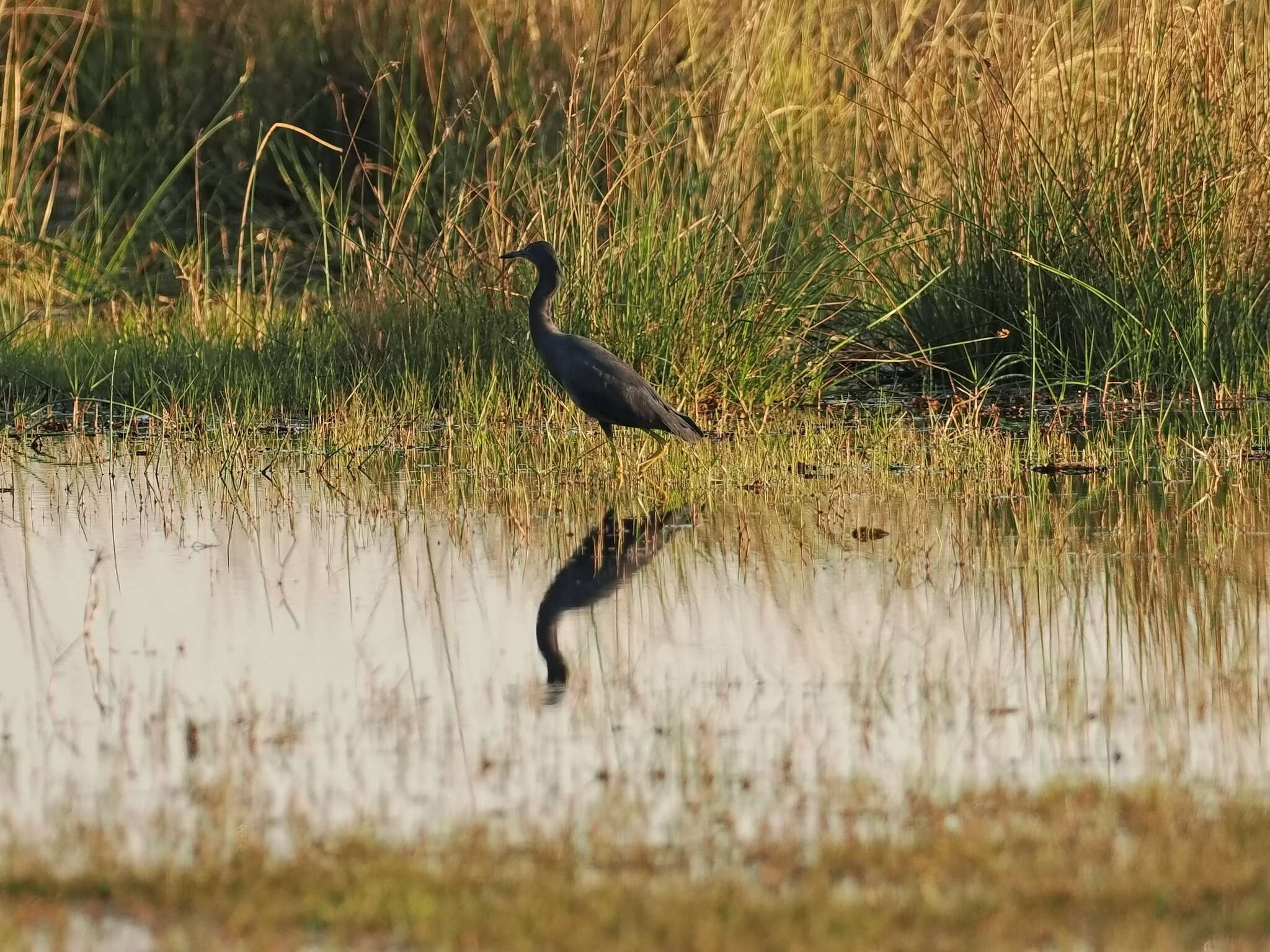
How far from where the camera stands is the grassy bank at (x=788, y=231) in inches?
387

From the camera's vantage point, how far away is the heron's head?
8.85 metres

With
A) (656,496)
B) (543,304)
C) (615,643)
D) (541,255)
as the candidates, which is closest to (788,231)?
(541,255)

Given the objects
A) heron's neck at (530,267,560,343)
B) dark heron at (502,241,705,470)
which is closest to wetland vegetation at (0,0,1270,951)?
dark heron at (502,241,705,470)

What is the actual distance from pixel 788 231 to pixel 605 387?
3235mm

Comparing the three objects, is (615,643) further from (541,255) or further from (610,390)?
(541,255)

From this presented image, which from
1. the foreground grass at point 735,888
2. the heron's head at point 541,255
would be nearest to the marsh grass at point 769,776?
the foreground grass at point 735,888

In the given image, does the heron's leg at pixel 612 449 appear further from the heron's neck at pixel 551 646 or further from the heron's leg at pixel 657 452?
the heron's neck at pixel 551 646

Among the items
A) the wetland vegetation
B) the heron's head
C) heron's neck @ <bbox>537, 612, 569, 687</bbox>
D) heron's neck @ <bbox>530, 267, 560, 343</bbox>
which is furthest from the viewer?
the heron's head

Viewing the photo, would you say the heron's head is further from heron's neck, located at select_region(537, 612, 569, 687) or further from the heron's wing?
heron's neck, located at select_region(537, 612, 569, 687)

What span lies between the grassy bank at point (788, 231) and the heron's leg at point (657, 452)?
74cm

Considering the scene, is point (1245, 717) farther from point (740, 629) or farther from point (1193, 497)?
point (1193, 497)

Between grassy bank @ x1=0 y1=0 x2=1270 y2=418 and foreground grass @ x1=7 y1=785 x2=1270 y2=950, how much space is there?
5.85m

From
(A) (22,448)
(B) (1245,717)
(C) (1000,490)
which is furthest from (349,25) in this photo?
(B) (1245,717)

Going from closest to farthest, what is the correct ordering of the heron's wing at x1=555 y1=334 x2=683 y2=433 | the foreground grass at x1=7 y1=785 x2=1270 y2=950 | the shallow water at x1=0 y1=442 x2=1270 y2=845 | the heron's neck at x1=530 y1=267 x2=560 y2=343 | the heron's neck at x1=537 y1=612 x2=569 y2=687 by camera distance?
the foreground grass at x1=7 y1=785 x2=1270 y2=950, the shallow water at x1=0 y1=442 x2=1270 y2=845, the heron's neck at x1=537 y1=612 x2=569 y2=687, the heron's wing at x1=555 y1=334 x2=683 y2=433, the heron's neck at x1=530 y1=267 x2=560 y2=343
